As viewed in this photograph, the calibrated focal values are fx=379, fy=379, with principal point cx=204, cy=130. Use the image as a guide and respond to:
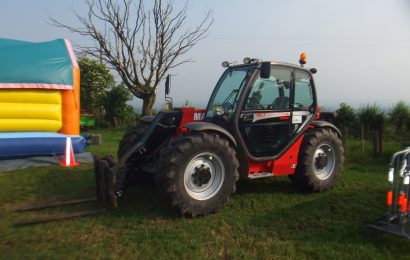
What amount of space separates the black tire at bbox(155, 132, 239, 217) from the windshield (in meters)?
0.73

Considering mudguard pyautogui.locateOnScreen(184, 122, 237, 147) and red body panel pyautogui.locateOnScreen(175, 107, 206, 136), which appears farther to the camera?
red body panel pyautogui.locateOnScreen(175, 107, 206, 136)

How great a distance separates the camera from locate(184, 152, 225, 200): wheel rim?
4.98 metres

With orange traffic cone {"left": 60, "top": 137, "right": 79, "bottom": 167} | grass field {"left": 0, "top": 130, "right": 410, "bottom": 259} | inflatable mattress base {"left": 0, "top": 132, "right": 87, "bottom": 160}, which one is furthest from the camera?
inflatable mattress base {"left": 0, "top": 132, "right": 87, "bottom": 160}

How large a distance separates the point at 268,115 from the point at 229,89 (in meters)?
0.73

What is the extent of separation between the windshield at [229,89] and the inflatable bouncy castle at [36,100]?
4.73m

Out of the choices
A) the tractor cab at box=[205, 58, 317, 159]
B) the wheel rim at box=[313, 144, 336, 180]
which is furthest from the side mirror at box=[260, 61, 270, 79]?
the wheel rim at box=[313, 144, 336, 180]

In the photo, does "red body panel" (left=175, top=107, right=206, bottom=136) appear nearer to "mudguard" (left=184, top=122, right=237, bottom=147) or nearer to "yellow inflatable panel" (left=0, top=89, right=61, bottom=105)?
"mudguard" (left=184, top=122, right=237, bottom=147)

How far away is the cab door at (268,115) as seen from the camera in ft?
18.2

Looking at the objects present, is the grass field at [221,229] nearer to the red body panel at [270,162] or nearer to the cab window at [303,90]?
the red body panel at [270,162]

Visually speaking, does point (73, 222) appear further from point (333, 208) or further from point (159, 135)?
point (333, 208)

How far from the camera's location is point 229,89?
19.3 ft

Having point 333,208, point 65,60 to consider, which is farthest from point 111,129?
point 333,208

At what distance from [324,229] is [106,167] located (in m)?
2.87

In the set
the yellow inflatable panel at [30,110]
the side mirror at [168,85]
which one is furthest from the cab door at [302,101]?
the yellow inflatable panel at [30,110]
